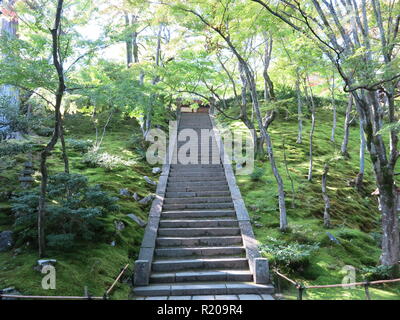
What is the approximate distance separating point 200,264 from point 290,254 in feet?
6.57

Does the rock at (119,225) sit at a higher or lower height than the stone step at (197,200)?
lower

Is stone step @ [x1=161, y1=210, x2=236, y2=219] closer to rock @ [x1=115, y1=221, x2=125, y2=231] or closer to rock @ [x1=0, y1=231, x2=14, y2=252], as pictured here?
rock @ [x1=115, y1=221, x2=125, y2=231]

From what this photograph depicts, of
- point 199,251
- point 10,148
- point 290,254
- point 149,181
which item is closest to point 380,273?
point 290,254

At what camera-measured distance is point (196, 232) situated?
779cm

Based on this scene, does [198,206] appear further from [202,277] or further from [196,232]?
[202,277]

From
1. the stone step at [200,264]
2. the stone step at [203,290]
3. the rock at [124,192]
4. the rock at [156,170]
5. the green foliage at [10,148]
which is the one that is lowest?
the stone step at [203,290]

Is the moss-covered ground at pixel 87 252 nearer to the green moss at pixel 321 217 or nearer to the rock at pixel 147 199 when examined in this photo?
the rock at pixel 147 199

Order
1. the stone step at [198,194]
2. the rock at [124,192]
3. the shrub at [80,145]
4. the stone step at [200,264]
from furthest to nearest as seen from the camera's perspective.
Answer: the shrub at [80,145]
the stone step at [198,194]
the rock at [124,192]
the stone step at [200,264]

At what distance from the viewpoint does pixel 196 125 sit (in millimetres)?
19703

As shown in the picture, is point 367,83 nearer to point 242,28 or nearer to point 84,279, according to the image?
point 242,28

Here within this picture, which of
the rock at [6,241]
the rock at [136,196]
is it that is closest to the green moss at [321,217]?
the rock at [136,196]

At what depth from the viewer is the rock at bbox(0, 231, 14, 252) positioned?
5.64m

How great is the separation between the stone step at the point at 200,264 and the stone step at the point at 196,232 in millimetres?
1126

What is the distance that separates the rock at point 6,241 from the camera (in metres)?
5.64
